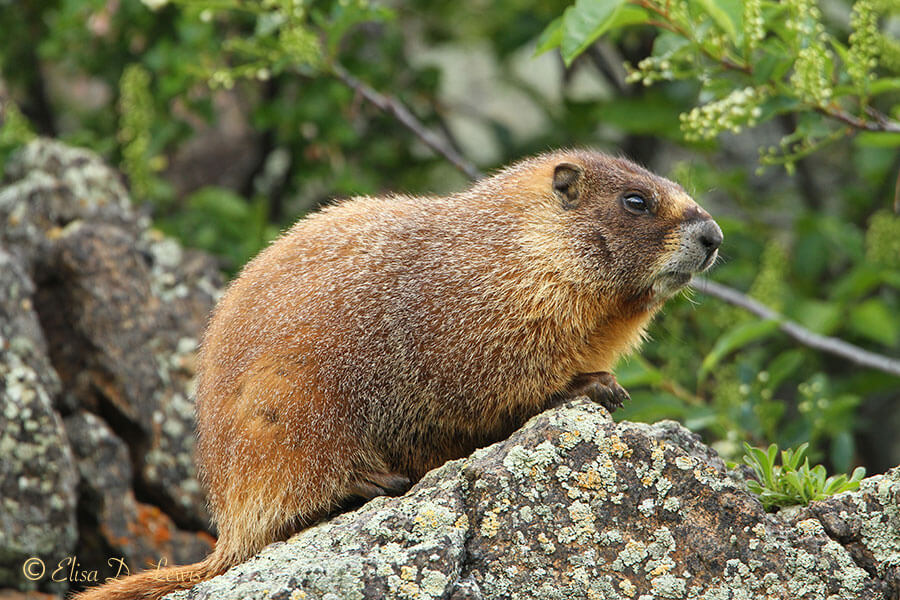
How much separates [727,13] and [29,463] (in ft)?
14.4

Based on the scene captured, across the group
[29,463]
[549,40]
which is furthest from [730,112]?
[29,463]

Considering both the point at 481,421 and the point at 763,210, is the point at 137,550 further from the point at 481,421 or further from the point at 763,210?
the point at 763,210

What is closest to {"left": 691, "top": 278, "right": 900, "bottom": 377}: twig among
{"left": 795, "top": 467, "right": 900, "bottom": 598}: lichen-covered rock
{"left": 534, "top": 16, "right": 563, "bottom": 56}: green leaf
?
{"left": 534, "top": 16, "right": 563, "bottom": 56}: green leaf

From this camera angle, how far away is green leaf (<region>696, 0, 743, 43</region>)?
5.04 metres

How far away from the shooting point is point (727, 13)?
16.7 feet

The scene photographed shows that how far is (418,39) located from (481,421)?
7.79m

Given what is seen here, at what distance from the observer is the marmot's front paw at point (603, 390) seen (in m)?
4.76

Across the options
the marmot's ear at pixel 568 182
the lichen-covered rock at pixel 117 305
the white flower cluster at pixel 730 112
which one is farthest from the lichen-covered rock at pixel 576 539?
the lichen-covered rock at pixel 117 305

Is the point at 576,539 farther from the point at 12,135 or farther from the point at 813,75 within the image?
the point at 12,135

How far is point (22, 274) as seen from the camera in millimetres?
6277

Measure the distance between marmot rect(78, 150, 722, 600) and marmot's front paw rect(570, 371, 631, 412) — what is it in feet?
0.04

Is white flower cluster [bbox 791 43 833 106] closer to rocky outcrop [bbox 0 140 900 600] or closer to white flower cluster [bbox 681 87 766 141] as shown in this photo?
white flower cluster [bbox 681 87 766 141]

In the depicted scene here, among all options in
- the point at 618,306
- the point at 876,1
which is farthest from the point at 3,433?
the point at 876,1

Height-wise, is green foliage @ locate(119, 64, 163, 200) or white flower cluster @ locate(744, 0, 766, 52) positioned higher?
white flower cluster @ locate(744, 0, 766, 52)
